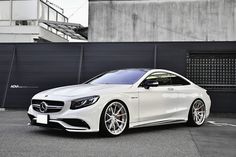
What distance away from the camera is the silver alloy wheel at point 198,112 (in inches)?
376

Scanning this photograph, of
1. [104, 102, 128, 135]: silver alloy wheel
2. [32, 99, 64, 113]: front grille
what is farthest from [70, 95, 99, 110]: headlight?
[104, 102, 128, 135]: silver alloy wheel

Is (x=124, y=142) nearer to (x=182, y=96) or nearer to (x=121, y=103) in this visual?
(x=121, y=103)

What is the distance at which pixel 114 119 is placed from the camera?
25.1 ft

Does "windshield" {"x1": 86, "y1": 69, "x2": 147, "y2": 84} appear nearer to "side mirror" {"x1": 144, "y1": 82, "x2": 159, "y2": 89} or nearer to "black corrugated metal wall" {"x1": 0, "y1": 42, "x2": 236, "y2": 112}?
"side mirror" {"x1": 144, "y1": 82, "x2": 159, "y2": 89}

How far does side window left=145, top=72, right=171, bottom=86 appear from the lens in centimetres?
882

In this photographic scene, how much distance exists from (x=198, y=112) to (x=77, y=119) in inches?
142

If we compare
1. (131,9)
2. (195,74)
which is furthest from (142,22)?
(195,74)

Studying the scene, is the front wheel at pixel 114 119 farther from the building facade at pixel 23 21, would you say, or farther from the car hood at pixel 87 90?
the building facade at pixel 23 21

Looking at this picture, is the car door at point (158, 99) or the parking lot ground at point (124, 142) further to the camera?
the car door at point (158, 99)

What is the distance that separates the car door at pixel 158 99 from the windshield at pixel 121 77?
21 cm

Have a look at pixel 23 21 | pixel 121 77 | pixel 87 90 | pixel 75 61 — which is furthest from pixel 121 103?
pixel 23 21

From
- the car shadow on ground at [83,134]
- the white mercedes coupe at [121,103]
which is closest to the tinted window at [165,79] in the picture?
the white mercedes coupe at [121,103]

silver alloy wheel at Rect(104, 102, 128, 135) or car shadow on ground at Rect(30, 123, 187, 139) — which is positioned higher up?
silver alloy wheel at Rect(104, 102, 128, 135)

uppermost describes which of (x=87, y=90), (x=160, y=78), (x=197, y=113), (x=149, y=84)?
(x=160, y=78)
